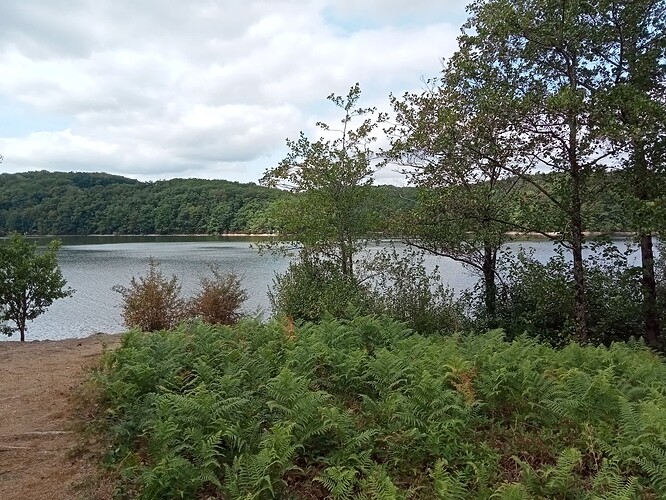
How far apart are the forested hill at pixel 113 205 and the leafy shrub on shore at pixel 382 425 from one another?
4134 centimetres

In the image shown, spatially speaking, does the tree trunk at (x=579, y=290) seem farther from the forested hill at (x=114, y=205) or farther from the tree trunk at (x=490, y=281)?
the forested hill at (x=114, y=205)

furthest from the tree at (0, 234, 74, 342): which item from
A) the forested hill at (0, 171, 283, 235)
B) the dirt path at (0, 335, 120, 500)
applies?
the forested hill at (0, 171, 283, 235)

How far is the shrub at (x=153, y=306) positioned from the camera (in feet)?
40.9

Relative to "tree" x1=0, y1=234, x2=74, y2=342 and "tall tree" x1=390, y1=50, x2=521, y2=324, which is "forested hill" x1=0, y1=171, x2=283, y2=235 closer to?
"tree" x1=0, y1=234, x2=74, y2=342

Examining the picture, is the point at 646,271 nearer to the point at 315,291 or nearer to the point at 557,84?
the point at 557,84

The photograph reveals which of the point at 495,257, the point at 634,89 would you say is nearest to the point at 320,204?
the point at 495,257

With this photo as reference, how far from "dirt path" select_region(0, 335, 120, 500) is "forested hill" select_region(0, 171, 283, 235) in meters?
38.0

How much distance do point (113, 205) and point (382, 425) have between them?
63.7m

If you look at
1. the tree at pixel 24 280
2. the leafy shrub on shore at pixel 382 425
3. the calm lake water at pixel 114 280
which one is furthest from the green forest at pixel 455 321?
the tree at pixel 24 280

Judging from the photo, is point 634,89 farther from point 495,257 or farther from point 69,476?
point 69,476

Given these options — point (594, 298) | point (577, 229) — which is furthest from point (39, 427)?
point (594, 298)

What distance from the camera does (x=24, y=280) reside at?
1354cm

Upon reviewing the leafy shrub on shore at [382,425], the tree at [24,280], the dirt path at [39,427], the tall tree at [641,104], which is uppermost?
the tall tree at [641,104]

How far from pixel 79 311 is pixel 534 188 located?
59.3ft
